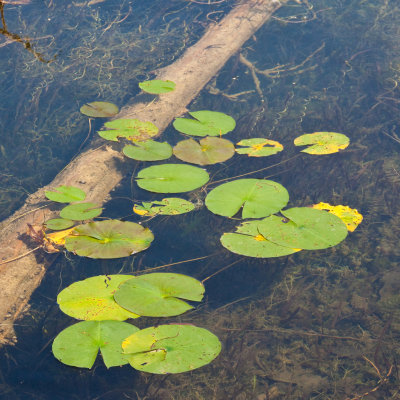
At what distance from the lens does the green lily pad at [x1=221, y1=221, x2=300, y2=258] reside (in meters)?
2.45

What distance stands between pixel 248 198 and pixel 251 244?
390mm

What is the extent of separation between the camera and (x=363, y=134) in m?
3.46

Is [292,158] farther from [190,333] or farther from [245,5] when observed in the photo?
[245,5]

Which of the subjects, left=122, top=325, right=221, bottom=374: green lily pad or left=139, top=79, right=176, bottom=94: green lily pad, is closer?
left=122, top=325, right=221, bottom=374: green lily pad

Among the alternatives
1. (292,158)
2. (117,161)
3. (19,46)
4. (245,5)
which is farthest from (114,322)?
(245,5)

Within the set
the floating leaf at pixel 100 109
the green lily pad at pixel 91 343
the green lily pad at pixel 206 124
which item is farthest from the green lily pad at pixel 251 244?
the floating leaf at pixel 100 109

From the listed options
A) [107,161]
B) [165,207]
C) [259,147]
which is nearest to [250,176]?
[259,147]

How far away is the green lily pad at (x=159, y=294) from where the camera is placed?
7.22ft

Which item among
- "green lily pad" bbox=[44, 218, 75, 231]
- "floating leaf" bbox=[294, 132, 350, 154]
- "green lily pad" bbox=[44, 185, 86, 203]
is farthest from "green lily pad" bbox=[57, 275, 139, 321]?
"floating leaf" bbox=[294, 132, 350, 154]

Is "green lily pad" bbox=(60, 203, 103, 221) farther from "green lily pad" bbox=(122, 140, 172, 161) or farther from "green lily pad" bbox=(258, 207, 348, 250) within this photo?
"green lily pad" bbox=(258, 207, 348, 250)

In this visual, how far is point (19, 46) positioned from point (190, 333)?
12.6ft

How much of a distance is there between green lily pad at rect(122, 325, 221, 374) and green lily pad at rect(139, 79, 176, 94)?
2313mm

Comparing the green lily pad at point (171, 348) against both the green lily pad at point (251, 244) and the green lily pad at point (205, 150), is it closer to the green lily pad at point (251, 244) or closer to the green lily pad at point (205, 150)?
the green lily pad at point (251, 244)

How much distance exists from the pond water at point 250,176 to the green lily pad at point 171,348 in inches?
3.4
